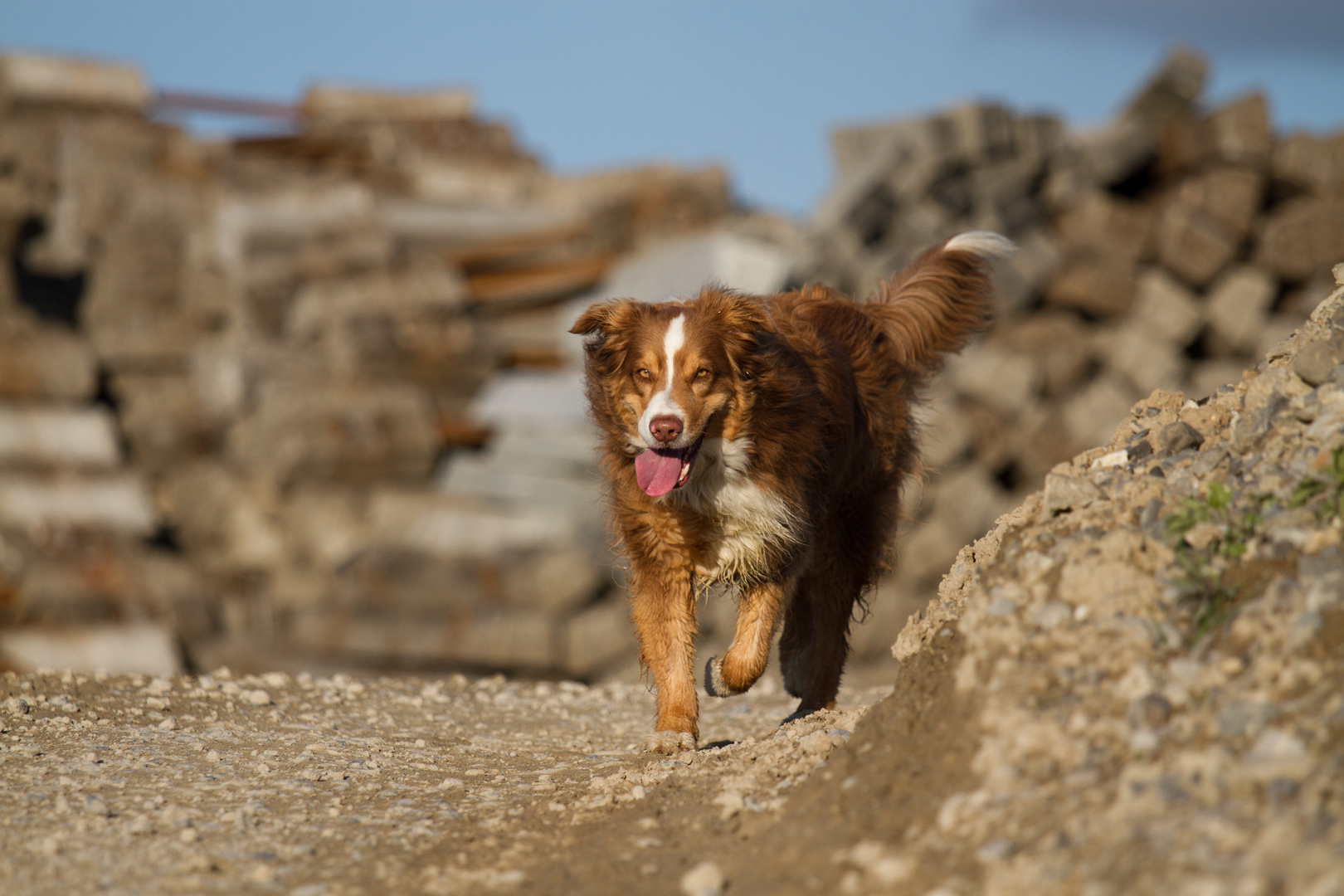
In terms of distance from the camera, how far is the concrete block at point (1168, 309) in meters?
11.0

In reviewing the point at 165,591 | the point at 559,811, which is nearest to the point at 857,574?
the point at 559,811

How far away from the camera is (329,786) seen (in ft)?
13.3

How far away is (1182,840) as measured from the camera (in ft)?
7.99

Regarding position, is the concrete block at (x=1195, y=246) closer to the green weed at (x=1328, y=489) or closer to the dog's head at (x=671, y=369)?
the dog's head at (x=671, y=369)

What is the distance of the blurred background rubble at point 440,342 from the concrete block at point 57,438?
28 mm

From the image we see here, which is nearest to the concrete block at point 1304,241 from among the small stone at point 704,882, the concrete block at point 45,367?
the small stone at point 704,882

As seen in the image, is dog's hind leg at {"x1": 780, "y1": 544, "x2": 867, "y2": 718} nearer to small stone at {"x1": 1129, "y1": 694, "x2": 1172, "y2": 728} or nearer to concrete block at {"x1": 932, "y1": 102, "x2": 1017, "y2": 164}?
small stone at {"x1": 1129, "y1": 694, "x2": 1172, "y2": 728}

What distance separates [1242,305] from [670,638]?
8206 mm

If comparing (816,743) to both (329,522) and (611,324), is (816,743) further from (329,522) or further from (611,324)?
(329,522)

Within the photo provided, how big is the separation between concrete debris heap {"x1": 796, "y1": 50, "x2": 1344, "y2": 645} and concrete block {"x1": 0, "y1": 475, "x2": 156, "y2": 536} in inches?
256

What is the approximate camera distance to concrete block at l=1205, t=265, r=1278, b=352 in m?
11.0

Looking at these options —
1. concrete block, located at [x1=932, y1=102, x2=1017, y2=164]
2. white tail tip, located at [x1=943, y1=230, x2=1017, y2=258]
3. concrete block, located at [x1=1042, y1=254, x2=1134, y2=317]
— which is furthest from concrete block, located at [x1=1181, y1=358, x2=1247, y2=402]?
white tail tip, located at [x1=943, y1=230, x2=1017, y2=258]

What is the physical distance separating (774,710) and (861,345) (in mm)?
1975

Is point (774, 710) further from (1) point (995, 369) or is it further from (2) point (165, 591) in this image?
(2) point (165, 591)
